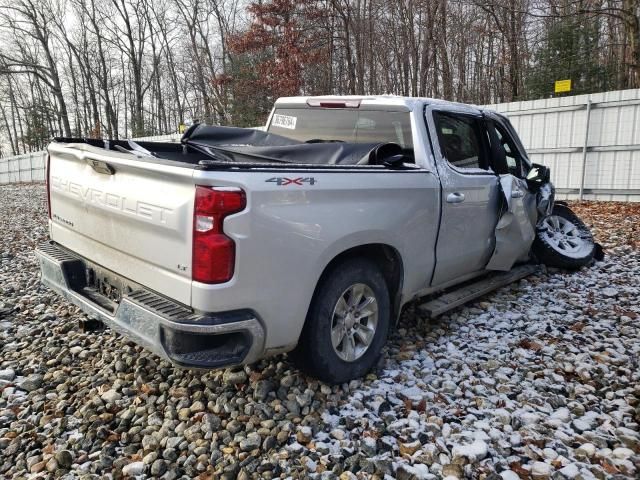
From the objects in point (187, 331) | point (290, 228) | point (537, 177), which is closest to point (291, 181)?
point (290, 228)

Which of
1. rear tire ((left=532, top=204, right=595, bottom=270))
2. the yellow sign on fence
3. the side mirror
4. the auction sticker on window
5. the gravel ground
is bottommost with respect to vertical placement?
the gravel ground

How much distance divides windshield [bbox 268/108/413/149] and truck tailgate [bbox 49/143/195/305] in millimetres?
1964

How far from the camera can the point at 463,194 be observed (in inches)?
152

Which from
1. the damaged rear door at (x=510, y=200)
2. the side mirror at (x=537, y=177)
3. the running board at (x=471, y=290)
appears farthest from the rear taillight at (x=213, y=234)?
the side mirror at (x=537, y=177)

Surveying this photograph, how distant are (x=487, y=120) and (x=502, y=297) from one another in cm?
179

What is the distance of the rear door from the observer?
3.75 metres

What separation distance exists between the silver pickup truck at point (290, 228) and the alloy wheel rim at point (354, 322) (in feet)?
0.03

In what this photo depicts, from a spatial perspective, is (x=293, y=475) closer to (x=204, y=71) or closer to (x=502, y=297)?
(x=502, y=297)

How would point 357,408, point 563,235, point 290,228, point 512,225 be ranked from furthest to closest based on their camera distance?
point 563,235, point 512,225, point 357,408, point 290,228

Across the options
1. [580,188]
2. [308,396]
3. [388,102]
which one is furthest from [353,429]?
[580,188]

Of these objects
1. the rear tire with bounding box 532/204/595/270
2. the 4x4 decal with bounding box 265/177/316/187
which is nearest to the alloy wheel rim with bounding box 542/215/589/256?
the rear tire with bounding box 532/204/595/270

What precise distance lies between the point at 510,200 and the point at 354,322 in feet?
7.07

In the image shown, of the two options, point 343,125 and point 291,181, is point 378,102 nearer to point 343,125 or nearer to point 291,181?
point 343,125

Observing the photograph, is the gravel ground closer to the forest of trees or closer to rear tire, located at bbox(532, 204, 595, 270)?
rear tire, located at bbox(532, 204, 595, 270)
